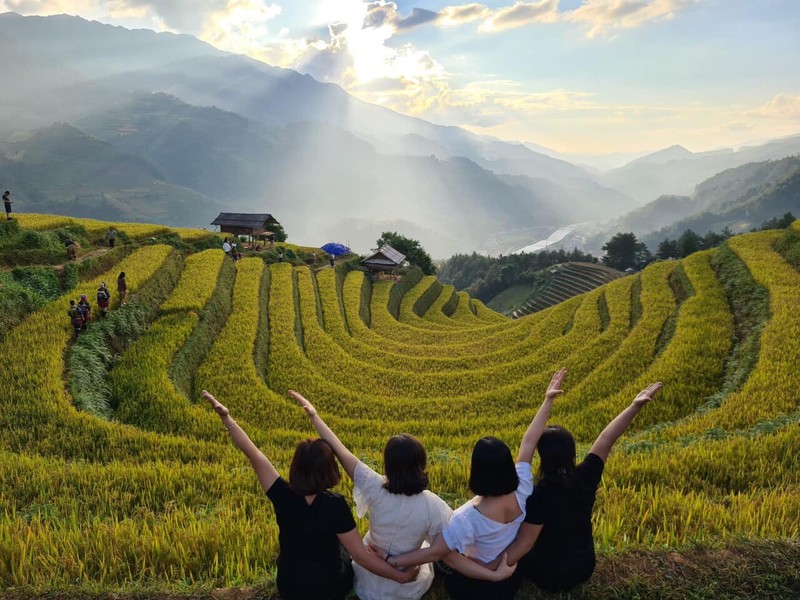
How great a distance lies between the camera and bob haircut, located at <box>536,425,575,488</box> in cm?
368

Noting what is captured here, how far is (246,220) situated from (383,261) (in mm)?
15364

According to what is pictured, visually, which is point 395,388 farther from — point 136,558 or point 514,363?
point 136,558

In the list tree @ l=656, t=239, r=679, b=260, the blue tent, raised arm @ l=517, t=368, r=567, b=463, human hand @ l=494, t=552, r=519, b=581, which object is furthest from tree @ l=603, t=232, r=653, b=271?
human hand @ l=494, t=552, r=519, b=581

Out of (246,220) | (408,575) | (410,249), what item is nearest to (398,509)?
(408,575)

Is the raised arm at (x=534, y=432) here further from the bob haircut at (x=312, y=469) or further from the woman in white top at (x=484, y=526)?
the bob haircut at (x=312, y=469)

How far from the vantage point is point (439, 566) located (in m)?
4.23

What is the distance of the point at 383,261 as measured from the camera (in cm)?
4038

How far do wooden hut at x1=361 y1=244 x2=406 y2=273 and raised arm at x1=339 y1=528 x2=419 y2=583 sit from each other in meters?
36.6

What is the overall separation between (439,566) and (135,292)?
17.4 meters

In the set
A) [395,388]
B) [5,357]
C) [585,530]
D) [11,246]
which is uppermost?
[11,246]

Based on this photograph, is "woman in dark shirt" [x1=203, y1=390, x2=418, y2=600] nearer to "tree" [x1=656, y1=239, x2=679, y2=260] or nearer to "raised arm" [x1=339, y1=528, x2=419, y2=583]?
"raised arm" [x1=339, y1=528, x2=419, y2=583]

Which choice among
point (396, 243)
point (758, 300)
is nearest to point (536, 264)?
point (396, 243)

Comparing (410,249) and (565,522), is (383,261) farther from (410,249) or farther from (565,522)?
(565,522)

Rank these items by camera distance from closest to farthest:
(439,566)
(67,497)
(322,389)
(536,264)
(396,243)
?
(439,566) < (67,497) < (322,389) < (396,243) < (536,264)
